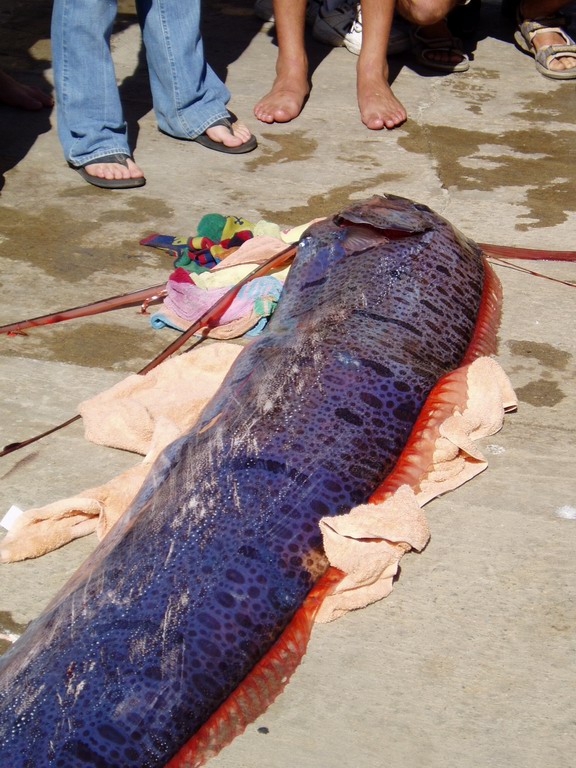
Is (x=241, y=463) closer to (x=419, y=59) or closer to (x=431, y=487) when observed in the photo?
(x=431, y=487)

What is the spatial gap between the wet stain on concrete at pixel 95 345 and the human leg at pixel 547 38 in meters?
3.62

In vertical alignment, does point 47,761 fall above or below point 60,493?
above

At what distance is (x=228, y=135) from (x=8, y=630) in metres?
3.26

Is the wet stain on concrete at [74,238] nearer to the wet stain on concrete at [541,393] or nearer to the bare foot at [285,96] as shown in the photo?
the bare foot at [285,96]

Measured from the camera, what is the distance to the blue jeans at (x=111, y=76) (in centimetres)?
444

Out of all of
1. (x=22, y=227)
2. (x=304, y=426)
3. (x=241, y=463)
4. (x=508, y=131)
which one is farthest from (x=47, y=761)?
(x=508, y=131)

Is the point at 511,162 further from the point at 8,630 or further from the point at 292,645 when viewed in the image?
the point at 8,630

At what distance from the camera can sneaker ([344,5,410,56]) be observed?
20.2 feet

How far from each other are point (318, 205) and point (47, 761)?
308 cm

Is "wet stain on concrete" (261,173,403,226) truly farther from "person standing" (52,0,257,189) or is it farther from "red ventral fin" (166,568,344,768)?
"red ventral fin" (166,568,344,768)

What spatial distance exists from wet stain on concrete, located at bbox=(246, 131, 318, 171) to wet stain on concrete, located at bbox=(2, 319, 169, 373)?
1626mm

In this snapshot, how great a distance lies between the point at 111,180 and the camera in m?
4.59

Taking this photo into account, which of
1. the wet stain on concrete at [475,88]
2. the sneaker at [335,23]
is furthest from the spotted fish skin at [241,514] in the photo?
the sneaker at [335,23]

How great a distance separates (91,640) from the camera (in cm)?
201
